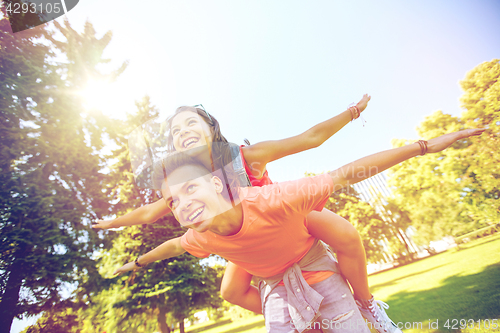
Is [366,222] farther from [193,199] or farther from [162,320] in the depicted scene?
[193,199]

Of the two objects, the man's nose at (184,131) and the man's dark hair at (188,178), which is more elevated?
the man's nose at (184,131)

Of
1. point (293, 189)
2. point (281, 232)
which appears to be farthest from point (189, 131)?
point (281, 232)

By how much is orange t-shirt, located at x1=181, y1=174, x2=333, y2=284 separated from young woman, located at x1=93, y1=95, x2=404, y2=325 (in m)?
0.25

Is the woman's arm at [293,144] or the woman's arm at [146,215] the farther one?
the woman's arm at [146,215]

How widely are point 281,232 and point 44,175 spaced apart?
12.2m

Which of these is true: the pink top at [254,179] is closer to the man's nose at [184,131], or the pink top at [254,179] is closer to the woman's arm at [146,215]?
the man's nose at [184,131]

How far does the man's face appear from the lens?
1.72m

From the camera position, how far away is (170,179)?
1.82m

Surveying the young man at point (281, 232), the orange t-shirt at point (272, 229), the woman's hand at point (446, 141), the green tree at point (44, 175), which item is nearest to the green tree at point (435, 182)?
the woman's hand at point (446, 141)

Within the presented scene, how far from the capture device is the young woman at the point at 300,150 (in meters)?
2.12

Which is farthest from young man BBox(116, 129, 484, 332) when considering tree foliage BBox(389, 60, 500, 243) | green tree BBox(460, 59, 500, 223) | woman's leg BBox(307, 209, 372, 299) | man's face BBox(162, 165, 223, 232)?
tree foliage BBox(389, 60, 500, 243)

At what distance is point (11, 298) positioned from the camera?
7586mm

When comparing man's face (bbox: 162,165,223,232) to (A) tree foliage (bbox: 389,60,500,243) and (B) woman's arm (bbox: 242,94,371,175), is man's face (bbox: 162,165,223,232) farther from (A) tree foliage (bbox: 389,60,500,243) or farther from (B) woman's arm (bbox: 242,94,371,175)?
(A) tree foliage (bbox: 389,60,500,243)

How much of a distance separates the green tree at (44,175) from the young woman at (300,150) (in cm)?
897
